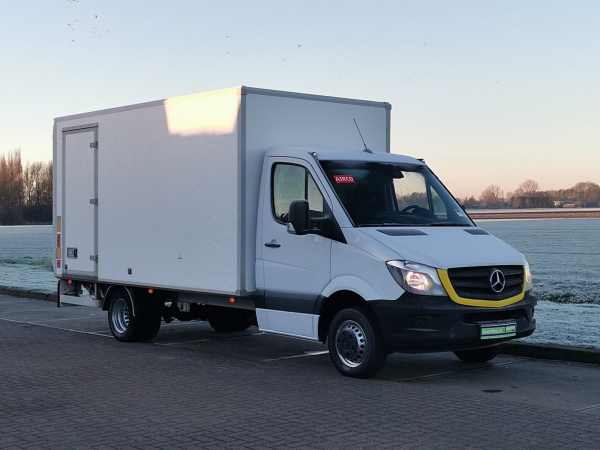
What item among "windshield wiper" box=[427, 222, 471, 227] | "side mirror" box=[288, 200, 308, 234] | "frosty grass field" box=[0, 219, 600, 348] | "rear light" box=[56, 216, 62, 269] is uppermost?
"side mirror" box=[288, 200, 308, 234]

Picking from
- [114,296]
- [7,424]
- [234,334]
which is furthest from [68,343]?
[7,424]

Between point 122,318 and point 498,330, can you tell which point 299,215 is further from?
point 122,318

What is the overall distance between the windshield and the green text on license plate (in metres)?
1.41

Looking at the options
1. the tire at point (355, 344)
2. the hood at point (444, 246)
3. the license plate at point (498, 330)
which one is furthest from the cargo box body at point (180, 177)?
the license plate at point (498, 330)

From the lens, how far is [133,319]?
1266cm

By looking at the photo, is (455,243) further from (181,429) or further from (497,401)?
(181,429)

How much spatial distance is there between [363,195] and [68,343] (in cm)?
514

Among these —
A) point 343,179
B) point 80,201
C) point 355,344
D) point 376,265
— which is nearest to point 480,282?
point 376,265

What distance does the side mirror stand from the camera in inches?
386

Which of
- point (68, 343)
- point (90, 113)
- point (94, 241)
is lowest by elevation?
point (68, 343)

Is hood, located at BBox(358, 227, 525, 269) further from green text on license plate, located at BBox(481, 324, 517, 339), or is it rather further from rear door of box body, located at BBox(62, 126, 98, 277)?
rear door of box body, located at BBox(62, 126, 98, 277)

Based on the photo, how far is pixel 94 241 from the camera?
43.8ft

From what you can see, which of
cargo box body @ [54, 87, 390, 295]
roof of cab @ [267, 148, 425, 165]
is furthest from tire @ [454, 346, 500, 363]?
cargo box body @ [54, 87, 390, 295]

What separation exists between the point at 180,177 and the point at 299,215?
250 centimetres
